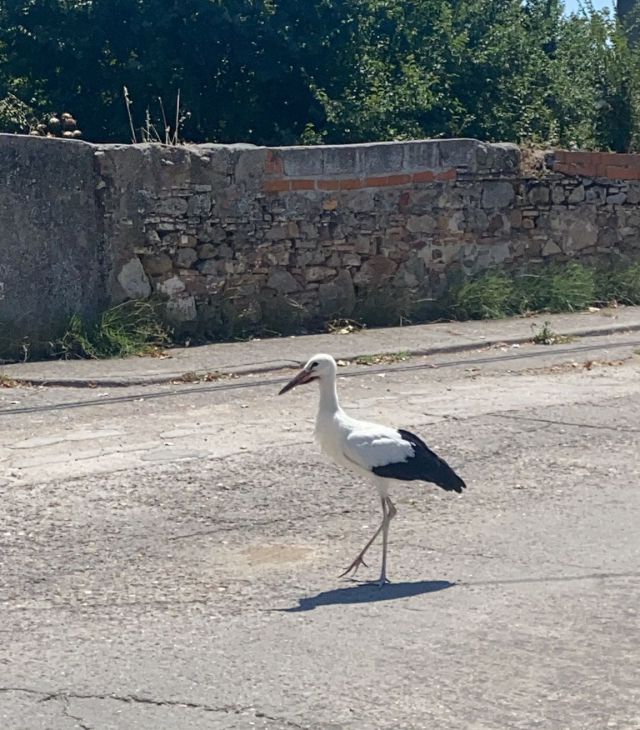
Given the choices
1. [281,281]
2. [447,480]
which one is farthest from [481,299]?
[447,480]

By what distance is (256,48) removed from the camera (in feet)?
50.8

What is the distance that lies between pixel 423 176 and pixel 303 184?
5.02 feet

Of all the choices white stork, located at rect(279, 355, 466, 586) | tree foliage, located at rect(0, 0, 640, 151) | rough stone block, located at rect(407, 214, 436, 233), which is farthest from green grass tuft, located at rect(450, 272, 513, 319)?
white stork, located at rect(279, 355, 466, 586)

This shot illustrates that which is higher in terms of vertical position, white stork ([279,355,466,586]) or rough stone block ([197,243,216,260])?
rough stone block ([197,243,216,260])

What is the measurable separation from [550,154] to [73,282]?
6.06 metres

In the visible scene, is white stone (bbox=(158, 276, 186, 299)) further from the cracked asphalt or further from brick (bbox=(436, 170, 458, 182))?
brick (bbox=(436, 170, 458, 182))

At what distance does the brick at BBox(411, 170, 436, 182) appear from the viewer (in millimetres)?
13602

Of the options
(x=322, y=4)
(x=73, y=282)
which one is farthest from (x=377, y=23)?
(x=73, y=282)

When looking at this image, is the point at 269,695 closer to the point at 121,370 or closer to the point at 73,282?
the point at 121,370

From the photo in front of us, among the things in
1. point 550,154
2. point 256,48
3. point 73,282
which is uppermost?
point 256,48

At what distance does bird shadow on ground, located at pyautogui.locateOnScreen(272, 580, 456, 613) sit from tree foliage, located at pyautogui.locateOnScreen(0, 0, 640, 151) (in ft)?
32.7

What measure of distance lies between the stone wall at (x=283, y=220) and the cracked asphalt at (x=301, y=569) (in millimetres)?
2054

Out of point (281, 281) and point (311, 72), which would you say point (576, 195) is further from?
point (281, 281)

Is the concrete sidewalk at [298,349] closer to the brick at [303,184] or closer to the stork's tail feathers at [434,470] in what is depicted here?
the brick at [303,184]
